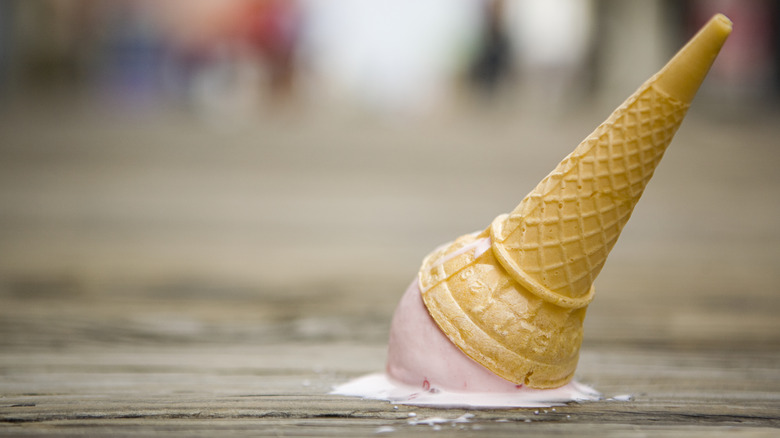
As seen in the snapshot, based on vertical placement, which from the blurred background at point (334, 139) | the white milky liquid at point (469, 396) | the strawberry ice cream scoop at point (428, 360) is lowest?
the white milky liquid at point (469, 396)

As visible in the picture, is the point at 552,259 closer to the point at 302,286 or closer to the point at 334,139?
the point at 302,286

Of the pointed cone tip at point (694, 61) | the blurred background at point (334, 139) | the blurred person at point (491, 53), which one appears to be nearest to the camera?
the pointed cone tip at point (694, 61)

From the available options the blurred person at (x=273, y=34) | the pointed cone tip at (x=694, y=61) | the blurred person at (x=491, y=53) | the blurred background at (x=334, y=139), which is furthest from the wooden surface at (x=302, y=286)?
the blurred person at (x=491, y=53)

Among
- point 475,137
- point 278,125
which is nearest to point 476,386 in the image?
point 475,137

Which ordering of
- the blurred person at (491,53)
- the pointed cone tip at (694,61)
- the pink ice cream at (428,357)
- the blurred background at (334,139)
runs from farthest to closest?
the blurred person at (491,53) < the blurred background at (334,139) < the pink ice cream at (428,357) < the pointed cone tip at (694,61)

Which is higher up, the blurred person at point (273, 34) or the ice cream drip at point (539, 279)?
the blurred person at point (273, 34)

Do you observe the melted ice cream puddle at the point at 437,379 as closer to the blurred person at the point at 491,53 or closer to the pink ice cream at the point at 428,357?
the pink ice cream at the point at 428,357

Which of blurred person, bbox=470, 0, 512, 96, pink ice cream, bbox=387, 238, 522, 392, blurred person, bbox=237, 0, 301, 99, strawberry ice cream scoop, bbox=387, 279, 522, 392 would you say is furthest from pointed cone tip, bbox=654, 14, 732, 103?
blurred person, bbox=470, 0, 512, 96
